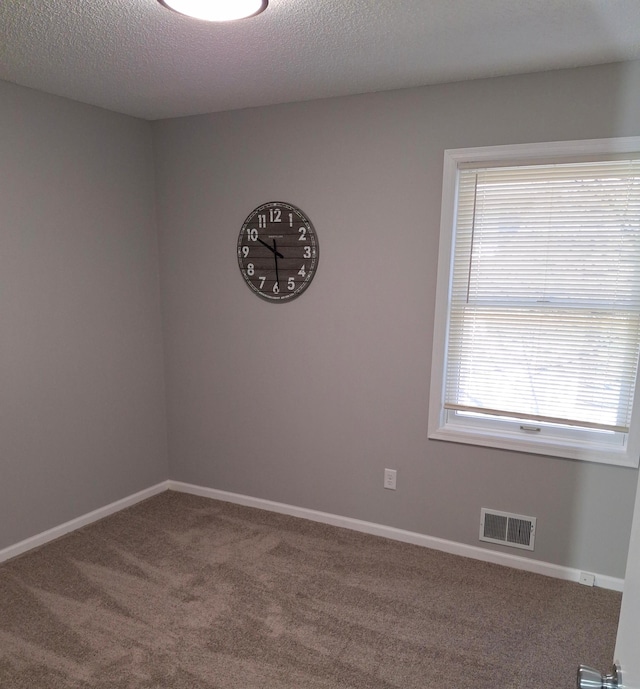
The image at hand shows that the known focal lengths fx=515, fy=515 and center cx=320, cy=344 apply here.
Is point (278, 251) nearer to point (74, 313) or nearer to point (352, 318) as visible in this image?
point (352, 318)

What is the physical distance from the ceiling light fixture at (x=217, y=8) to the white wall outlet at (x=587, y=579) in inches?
116

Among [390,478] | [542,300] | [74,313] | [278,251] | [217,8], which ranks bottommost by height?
[390,478]

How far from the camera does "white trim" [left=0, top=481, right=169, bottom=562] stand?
2.84 m

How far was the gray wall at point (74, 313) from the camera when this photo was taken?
109 inches

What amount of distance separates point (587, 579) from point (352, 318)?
1834mm

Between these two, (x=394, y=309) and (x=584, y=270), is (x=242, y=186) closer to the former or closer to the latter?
(x=394, y=309)

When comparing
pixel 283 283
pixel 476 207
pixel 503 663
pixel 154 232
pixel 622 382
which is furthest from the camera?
pixel 154 232

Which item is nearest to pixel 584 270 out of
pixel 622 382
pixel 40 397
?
pixel 622 382

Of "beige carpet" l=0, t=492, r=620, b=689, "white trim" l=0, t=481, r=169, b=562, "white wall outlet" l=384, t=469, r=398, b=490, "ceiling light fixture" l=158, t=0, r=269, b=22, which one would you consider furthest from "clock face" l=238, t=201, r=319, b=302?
"white trim" l=0, t=481, r=169, b=562

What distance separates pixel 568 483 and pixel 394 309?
50.1 inches

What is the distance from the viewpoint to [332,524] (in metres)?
3.25

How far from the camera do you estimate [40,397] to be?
115 inches

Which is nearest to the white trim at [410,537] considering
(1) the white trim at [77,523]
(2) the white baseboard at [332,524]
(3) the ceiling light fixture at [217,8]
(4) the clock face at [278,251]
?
(2) the white baseboard at [332,524]

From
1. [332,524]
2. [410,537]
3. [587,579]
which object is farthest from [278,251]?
[587,579]
